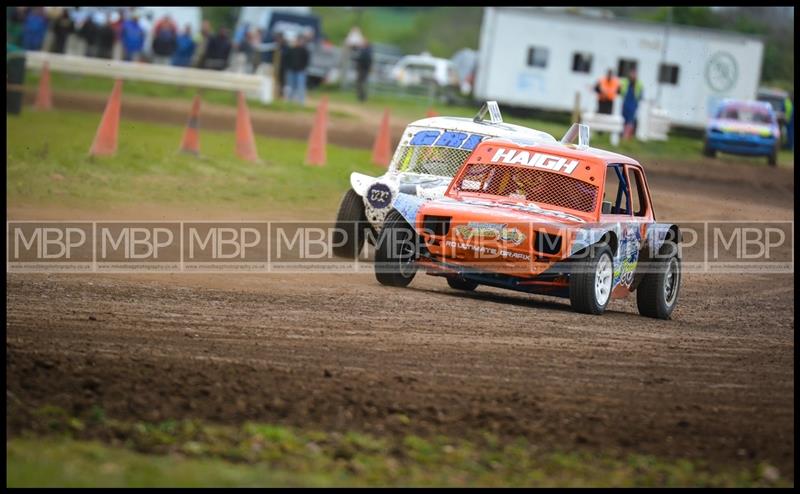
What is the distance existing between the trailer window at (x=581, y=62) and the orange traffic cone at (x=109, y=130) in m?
23.3

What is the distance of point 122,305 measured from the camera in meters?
10.2

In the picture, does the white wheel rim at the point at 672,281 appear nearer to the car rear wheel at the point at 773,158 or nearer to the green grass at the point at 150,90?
the car rear wheel at the point at 773,158

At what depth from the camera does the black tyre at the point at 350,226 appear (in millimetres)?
13234

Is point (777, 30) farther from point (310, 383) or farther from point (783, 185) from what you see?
point (310, 383)

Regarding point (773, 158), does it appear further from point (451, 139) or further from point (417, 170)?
point (417, 170)

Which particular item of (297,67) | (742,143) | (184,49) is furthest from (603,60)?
(184,49)

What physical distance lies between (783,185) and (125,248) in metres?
18.2

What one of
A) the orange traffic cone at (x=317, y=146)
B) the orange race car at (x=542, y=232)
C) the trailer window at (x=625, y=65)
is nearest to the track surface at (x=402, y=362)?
the orange race car at (x=542, y=232)

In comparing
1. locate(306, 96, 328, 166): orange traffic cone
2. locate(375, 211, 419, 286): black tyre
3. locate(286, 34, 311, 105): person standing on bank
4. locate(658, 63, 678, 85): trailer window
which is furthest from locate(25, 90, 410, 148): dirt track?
locate(375, 211, 419, 286): black tyre

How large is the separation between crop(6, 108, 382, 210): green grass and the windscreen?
6.69 meters

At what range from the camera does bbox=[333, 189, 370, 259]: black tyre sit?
43.4 ft

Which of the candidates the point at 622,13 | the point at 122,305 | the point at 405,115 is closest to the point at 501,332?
the point at 122,305

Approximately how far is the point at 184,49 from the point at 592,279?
1212 inches

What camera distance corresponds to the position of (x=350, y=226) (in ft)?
43.6
